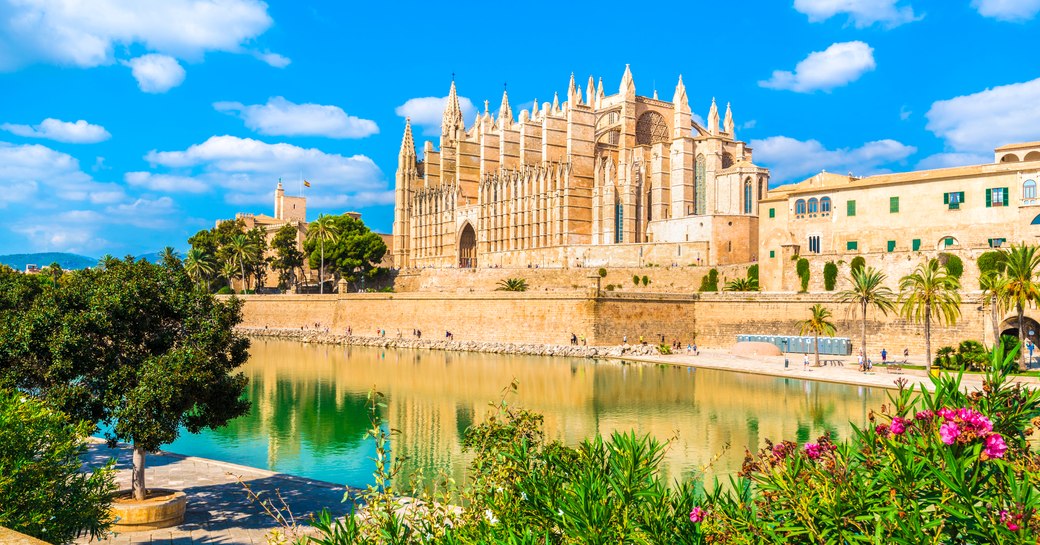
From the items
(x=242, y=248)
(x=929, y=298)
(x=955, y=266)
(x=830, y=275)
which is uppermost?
(x=242, y=248)

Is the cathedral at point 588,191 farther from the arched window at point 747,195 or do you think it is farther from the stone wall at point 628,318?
the stone wall at point 628,318

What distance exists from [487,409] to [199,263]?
5452cm

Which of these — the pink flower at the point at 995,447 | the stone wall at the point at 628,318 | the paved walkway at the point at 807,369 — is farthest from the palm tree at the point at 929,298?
the pink flower at the point at 995,447

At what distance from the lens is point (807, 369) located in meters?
35.9

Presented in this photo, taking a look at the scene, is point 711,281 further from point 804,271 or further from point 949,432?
point 949,432

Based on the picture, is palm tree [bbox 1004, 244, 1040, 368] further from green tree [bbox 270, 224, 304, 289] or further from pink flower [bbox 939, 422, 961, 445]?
green tree [bbox 270, 224, 304, 289]

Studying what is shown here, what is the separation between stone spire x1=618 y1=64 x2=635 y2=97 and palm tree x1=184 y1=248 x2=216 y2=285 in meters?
39.8

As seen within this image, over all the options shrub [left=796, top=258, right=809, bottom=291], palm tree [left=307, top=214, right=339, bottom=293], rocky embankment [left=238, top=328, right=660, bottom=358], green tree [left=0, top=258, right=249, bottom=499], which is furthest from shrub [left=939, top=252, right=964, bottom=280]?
palm tree [left=307, top=214, right=339, bottom=293]

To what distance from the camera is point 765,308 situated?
151 ft

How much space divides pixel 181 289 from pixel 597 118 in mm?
64482

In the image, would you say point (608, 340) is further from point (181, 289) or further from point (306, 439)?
point (181, 289)

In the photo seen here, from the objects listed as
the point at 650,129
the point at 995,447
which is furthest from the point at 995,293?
the point at 650,129

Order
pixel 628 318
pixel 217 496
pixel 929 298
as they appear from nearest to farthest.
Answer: pixel 217 496
pixel 929 298
pixel 628 318

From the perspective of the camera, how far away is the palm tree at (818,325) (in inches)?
1530
